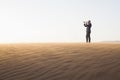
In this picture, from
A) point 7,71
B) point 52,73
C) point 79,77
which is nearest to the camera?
point 79,77

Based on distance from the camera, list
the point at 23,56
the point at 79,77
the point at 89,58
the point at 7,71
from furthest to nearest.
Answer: the point at 23,56
the point at 89,58
the point at 7,71
the point at 79,77

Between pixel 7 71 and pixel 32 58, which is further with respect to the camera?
pixel 32 58

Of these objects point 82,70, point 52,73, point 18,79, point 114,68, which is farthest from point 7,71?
point 114,68

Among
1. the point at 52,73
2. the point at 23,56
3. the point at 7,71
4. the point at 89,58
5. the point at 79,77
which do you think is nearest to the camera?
the point at 79,77

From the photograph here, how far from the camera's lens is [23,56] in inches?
367

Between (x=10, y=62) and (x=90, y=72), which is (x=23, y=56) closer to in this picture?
(x=10, y=62)

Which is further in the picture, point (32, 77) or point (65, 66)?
point (65, 66)

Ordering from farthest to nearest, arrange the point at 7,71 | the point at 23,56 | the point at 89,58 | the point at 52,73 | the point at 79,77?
the point at 23,56, the point at 89,58, the point at 7,71, the point at 52,73, the point at 79,77

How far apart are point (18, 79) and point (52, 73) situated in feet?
3.03

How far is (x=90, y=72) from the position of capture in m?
6.77

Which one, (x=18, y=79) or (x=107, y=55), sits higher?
(x=107, y=55)

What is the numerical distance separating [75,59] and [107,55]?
1182 millimetres

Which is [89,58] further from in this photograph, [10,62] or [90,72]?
[10,62]

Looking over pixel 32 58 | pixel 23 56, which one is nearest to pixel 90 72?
pixel 32 58
